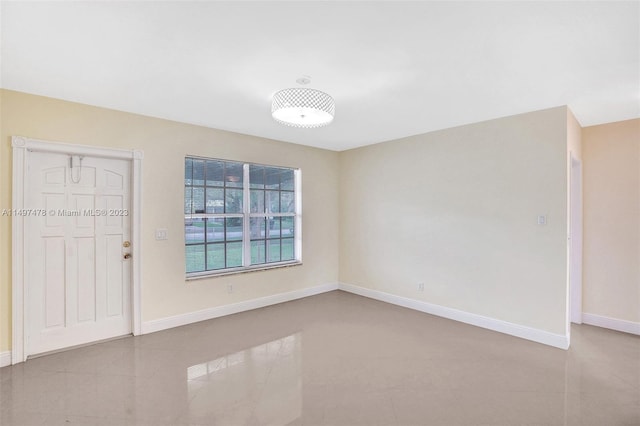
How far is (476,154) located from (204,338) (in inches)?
152

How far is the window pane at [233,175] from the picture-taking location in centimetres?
429

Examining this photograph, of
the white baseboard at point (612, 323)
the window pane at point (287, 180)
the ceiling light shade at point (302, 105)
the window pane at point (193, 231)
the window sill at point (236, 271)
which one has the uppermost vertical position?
the ceiling light shade at point (302, 105)

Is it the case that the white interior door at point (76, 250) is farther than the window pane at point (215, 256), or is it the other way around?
the window pane at point (215, 256)

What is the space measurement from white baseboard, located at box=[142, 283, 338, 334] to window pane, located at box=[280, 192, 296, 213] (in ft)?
4.35

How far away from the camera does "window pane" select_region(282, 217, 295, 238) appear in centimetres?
496

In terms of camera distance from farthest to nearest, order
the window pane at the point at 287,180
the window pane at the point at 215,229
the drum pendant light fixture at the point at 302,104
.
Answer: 1. the window pane at the point at 287,180
2. the window pane at the point at 215,229
3. the drum pendant light fixture at the point at 302,104

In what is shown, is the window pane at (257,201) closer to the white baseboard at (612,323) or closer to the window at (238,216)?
the window at (238,216)

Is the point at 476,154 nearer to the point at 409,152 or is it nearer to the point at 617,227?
the point at 409,152

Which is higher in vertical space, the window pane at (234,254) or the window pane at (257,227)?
the window pane at (257,227)

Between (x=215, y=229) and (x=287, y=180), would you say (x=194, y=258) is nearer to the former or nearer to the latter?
(x=215, y=229)

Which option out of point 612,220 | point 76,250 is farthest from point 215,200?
point 612,220

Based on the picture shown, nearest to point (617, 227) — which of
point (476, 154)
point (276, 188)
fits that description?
point (476, 154)

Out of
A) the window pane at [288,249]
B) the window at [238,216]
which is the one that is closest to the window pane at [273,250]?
the window at [238,216]

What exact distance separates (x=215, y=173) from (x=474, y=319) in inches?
152
